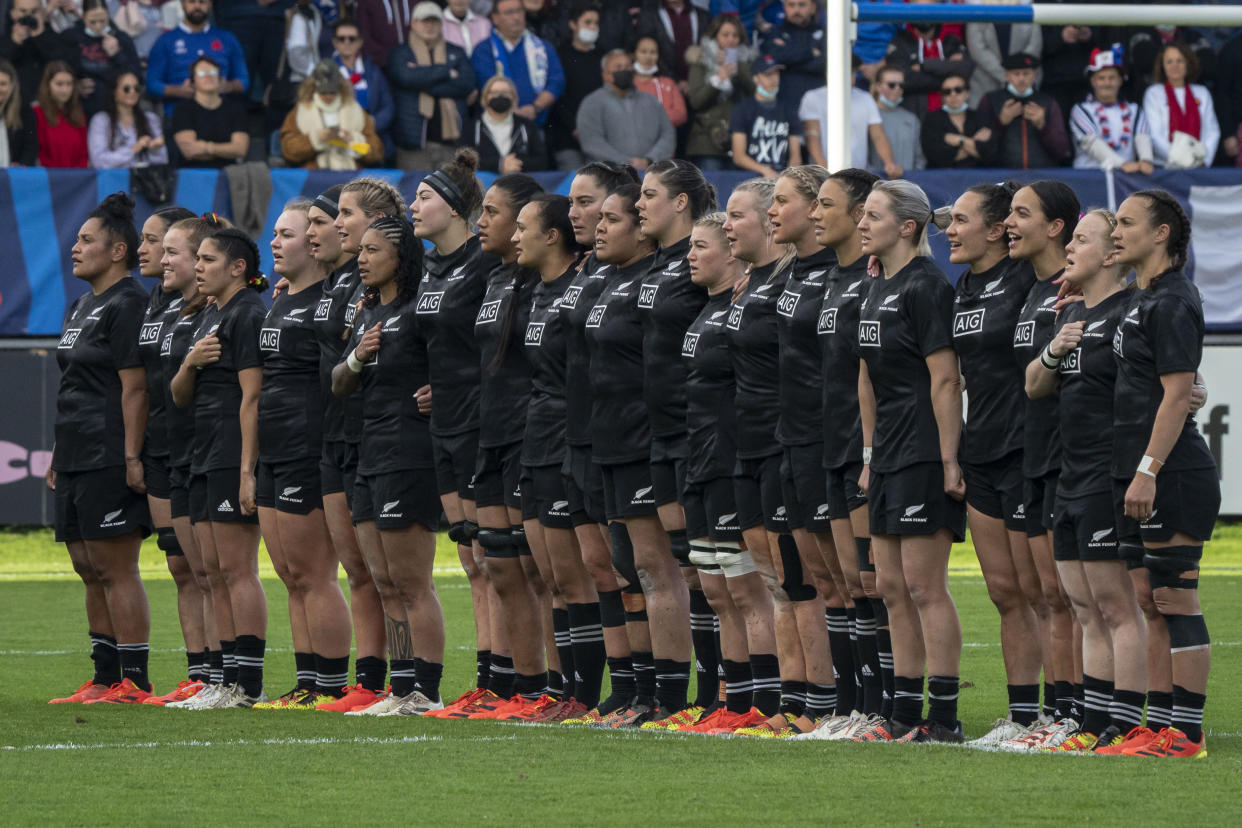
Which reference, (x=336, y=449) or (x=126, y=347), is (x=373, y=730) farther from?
(x=126, y=347)

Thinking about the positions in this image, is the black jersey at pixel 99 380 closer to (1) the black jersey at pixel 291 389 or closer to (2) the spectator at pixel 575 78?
(1) the black jersey at pixel 291 389

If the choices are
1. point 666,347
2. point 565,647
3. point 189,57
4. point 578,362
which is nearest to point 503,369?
point 578,362

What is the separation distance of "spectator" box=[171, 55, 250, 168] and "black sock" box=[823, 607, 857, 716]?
10.8 m

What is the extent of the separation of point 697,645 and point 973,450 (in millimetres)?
1671

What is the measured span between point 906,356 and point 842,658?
130 centimetres

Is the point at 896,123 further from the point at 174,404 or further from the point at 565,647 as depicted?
the point at 565,647

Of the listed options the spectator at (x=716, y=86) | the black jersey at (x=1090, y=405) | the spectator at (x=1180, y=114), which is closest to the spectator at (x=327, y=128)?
the spectator at (x=716, y=86)

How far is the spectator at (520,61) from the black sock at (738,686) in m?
10.9

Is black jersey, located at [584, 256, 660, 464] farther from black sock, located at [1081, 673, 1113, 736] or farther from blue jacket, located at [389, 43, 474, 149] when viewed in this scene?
blue jacket, located at [389, 43, 474, 149]

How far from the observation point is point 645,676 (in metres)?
9.06

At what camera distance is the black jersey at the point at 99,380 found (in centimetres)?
1061

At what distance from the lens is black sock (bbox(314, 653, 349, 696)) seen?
9914 millimetres

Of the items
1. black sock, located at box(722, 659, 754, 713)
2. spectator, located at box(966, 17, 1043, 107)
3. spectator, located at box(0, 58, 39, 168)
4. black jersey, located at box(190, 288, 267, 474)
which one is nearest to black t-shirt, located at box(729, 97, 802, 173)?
spectator, located at box(966, 17, 1043, 107)

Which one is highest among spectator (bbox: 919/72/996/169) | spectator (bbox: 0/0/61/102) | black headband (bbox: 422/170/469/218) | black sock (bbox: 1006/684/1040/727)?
spectator (bbox: 0/0/61/102)
